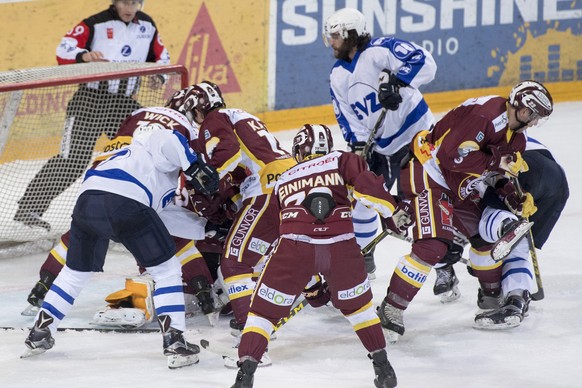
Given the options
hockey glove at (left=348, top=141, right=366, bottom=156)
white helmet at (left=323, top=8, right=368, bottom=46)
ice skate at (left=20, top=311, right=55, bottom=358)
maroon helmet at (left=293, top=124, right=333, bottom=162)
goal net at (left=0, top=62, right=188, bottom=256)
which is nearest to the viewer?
maroon helmet at (left=293, top=124, right=333, bottom=162)

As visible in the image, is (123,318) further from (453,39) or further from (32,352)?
(453,39)

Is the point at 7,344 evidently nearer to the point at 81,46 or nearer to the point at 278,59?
the point at 81,46

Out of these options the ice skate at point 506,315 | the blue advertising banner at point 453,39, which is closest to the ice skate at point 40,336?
the ice skate at point 506,315

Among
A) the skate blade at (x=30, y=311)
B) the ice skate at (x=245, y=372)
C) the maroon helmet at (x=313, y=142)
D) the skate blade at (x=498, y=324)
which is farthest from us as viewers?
the skate blade at (x=30, y=311)

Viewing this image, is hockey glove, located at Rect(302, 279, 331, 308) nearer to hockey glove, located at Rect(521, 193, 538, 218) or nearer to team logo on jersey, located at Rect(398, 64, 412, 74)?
hockey glove, located at Rect(521, 193, 538, 218)

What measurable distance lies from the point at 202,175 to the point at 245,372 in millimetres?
931

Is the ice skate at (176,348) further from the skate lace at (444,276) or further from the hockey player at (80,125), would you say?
the hockey player at (80,125)

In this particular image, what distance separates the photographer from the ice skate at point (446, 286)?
5.68m

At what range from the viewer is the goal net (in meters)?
6.48

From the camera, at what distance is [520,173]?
5.35 m

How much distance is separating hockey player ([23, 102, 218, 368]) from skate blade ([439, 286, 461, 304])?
1.39 metres

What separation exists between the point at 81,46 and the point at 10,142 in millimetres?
742

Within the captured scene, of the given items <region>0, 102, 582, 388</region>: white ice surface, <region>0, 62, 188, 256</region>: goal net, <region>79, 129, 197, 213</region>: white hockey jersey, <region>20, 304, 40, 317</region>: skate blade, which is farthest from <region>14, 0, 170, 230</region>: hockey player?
<region>79, 129, 197, 213</region>: white hockey jersey

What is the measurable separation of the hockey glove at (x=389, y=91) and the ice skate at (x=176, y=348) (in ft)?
5.46
